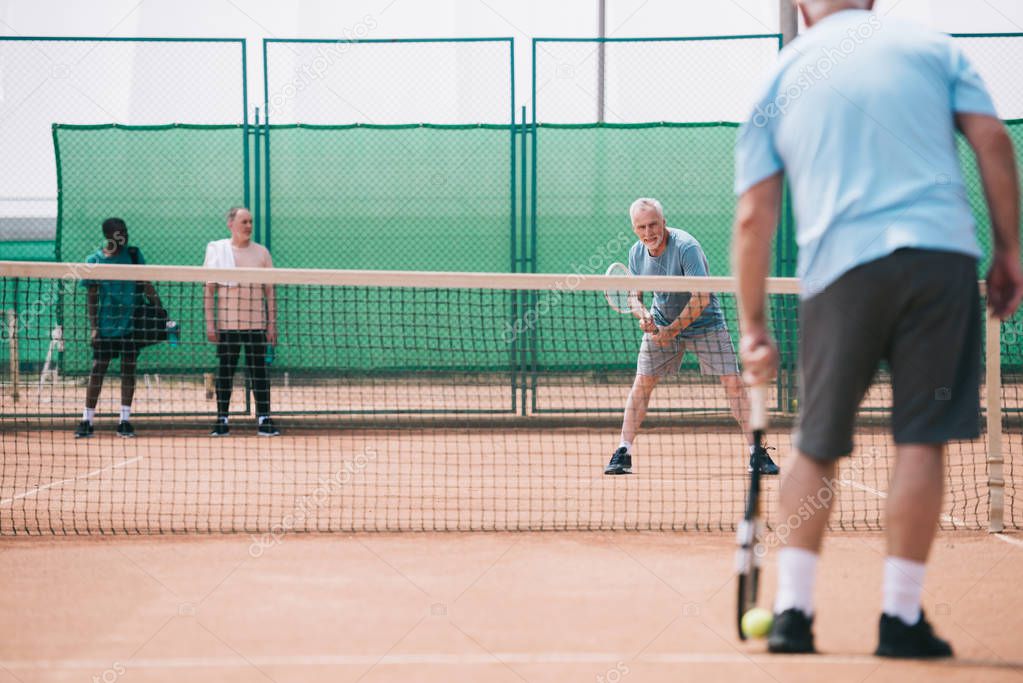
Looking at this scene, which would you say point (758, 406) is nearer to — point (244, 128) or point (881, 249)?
point (881, 249)

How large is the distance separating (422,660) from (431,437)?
233 inches

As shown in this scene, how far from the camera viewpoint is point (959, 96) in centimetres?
271

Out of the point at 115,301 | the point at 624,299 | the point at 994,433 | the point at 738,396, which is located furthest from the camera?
the point at 624,299

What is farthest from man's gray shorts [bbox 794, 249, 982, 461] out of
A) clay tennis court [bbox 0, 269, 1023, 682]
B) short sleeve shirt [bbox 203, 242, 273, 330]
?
short sleeve shirt [bbox 203, 242, 273, 330]

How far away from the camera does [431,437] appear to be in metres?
9.23

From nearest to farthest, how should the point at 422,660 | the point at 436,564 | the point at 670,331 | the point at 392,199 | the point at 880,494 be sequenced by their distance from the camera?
the point at 422,660
the point at 436,564
the point at 880,494
the point at 670,331
the point at 392,199

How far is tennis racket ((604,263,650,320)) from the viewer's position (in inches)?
258

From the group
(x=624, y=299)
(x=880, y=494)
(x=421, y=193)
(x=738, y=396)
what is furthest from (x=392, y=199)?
(x=880, y=494)

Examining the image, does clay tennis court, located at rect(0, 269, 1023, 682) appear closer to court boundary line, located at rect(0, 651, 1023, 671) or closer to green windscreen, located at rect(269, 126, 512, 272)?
court boundary line, located at rect(0, 651, 1023, 671)

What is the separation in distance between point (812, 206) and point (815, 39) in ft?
1.30

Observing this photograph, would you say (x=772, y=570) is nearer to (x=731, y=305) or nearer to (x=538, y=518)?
(x=538, y=518)

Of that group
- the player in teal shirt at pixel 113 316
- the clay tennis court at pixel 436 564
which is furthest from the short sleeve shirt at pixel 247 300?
the clay tennis court at pixel 436 564

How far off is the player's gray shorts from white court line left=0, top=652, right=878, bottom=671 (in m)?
3.43

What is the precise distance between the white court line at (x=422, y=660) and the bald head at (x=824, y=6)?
1.74 meters
